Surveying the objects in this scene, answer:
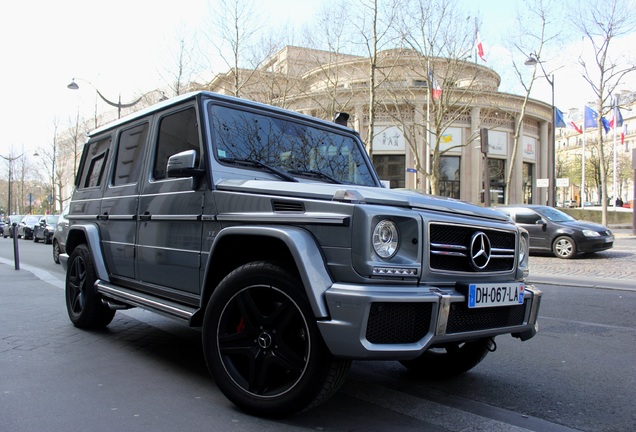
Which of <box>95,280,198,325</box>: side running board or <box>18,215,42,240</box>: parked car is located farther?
<box>18,215,42,240</box>: parked car

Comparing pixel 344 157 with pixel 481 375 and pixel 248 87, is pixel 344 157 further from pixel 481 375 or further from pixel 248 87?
pixel 248 87

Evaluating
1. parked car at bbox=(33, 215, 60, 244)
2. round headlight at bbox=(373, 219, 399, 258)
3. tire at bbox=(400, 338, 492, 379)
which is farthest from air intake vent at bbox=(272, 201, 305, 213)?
parked car at bbox=(33, 215, 60, 244)

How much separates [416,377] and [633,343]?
2702 millimetres

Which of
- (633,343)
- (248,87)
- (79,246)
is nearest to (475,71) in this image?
(248,87)

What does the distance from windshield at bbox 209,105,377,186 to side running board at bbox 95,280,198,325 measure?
44.4 inches

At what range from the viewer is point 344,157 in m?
4.50

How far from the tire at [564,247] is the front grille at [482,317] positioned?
39.7 ft

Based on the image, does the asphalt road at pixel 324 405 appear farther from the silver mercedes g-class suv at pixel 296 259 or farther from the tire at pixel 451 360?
the silver mercedes g-class suv at pixel 296 259

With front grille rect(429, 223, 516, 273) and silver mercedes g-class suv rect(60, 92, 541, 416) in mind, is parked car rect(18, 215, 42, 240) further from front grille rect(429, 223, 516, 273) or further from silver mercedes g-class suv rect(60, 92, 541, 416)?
front grille rect(429, 223, 516, 273)

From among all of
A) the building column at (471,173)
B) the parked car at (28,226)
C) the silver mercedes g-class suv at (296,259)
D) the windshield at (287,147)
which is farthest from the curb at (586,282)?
the building column at (471,173)

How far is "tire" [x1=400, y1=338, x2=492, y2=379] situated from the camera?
3.83 meters

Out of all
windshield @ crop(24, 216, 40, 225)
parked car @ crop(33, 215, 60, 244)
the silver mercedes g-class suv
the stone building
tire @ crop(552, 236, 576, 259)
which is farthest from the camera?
windshield @ crop(24, 216, 40, 225)

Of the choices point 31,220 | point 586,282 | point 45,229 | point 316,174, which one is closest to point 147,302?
point 316,174

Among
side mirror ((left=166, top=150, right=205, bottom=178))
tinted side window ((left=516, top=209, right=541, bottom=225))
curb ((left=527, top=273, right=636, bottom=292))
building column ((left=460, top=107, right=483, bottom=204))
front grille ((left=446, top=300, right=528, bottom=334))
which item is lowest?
curb ((left=527, top=273, right=636, bottom=292))
